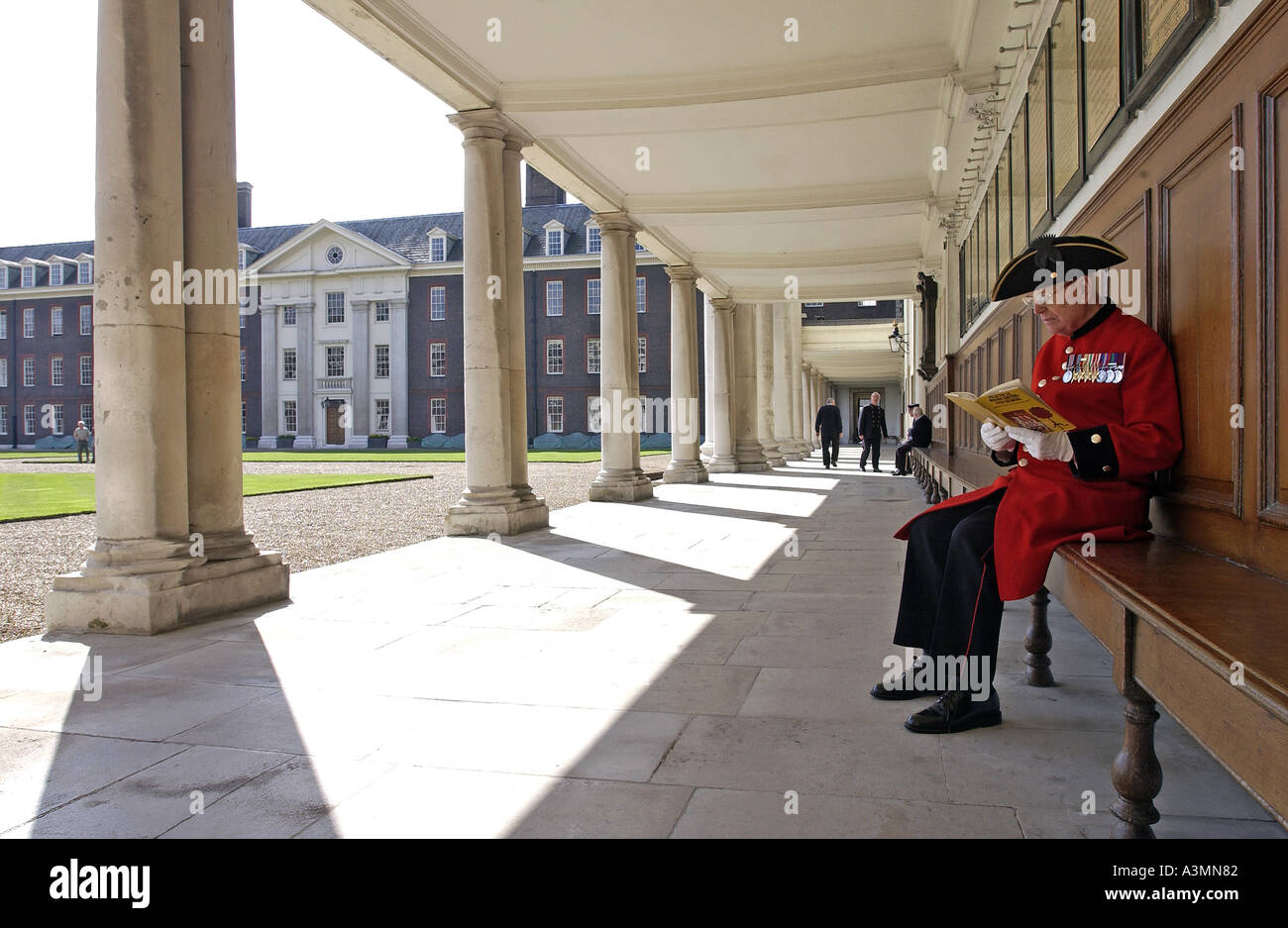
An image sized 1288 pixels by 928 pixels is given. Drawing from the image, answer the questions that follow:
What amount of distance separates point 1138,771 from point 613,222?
→ 46.5 ft

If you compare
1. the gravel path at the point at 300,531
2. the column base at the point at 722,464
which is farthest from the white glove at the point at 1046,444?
the column base at the point at 722,464

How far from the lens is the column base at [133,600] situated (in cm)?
571

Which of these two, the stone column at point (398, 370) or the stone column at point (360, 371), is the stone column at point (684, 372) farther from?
the stone column at point (360, 371)

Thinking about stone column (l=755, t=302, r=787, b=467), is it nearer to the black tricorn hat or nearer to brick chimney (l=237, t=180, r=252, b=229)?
the black tricorn hat

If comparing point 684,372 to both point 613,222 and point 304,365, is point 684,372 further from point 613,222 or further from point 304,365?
point 304,365

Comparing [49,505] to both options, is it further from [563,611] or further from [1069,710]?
[1069,710]

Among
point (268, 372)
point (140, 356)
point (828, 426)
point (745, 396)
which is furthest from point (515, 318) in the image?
point (268, 372)

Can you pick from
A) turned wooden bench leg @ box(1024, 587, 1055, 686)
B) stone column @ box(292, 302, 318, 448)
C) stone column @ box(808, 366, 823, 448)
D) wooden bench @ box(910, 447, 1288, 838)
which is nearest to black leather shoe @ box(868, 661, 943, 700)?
turned wooden bench leg @ box(1024, 587, 1055, 686)

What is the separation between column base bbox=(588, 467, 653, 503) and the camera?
15570 mm

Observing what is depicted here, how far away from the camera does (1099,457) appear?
3207mm

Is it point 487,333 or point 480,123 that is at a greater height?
point 480,123
